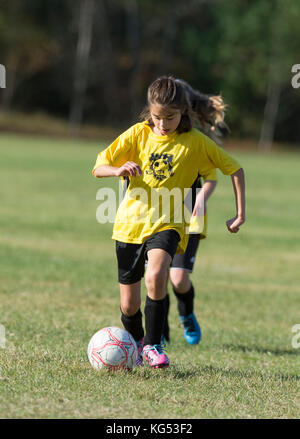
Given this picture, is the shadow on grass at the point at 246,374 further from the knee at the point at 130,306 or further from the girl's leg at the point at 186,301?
the girl's leg at the point at 186,301

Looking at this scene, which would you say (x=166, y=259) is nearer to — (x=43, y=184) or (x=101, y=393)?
(x=101, y=393)

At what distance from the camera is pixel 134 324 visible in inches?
214

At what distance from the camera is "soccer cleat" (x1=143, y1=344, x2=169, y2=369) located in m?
4.90

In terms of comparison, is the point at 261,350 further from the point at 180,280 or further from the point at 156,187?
the point at 156,187

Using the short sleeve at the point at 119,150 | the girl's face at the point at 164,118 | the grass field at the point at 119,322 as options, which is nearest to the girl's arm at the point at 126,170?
the short sleeve at the point at 119,150

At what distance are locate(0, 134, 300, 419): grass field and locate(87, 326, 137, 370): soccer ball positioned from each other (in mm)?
80

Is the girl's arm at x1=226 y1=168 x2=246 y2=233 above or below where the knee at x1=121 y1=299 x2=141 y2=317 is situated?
above

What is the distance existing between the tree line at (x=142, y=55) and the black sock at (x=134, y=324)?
161 ft

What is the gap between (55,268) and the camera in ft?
33.3

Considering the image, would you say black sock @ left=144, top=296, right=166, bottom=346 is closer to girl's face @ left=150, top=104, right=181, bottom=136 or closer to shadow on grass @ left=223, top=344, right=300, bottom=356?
girl's face @ left=150, top=104, right=181, bottom=136

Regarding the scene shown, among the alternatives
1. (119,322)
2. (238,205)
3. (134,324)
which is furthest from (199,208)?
(119,322)

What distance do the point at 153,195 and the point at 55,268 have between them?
525cm

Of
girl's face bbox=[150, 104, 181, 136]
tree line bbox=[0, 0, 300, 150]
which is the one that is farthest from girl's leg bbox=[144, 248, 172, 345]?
A: tree line bbox=[0, 0, 300, 150]
